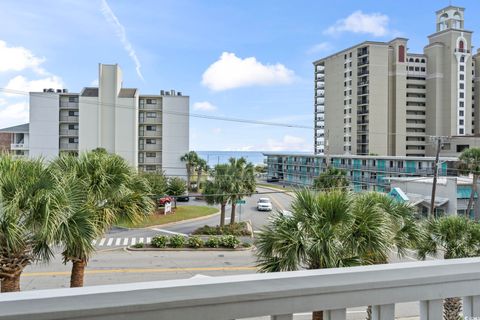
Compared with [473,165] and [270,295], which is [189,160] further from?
[270,295]

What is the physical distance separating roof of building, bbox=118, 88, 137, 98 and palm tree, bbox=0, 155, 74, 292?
39630 millimetres

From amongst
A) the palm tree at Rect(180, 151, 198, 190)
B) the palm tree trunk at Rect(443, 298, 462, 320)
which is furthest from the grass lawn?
the palm tree trunk at Rect(443, 298, 462, 320)

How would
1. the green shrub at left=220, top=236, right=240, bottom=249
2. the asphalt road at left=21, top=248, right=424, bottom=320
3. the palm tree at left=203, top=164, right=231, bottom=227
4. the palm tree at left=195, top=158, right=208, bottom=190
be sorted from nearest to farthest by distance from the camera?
1. the asphalt road at left=21, top=248, right=424, bottom=320
2. the green shrub at left=220, top=236, right=240, bottom=249
3. the palm tree at left=203, top=164, right=231, bottom=227
4. the palm tree at left=195, top=158, right=208, bottom=190

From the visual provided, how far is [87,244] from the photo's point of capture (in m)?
7.62

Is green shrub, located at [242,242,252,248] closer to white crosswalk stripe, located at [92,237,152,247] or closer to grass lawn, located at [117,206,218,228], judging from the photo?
white crosswalk stripe, located at [92,237,152,247]

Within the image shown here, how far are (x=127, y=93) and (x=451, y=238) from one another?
137 feet

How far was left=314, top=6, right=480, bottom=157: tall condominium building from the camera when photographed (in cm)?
6281

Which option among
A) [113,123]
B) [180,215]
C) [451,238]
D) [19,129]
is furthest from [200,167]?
[451,238]

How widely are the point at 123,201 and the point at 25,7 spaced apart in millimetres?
5013

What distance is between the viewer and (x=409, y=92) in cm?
6606

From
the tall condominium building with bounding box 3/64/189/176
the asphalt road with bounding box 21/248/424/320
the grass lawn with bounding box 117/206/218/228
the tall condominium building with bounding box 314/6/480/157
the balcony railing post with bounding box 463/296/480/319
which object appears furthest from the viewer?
the tall condominium building with bounding box 314/6/480/157

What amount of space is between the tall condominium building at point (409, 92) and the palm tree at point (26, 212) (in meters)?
59.8

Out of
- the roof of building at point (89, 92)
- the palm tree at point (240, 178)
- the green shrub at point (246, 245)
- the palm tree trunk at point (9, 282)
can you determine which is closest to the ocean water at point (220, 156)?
the palm tree at point (240, 178)

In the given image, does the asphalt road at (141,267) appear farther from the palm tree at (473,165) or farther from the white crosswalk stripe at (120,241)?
the palm tree at (473,165)
